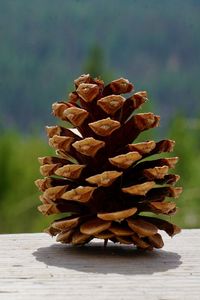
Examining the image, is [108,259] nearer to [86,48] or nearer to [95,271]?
[95,271]

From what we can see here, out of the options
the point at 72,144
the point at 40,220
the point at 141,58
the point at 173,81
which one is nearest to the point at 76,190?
the point at 72,144

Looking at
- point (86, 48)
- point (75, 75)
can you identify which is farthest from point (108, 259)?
point (86, 48)

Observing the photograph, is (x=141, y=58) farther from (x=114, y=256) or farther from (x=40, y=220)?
(x=114, y=256)

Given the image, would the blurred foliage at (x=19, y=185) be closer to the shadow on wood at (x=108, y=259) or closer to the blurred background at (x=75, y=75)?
the blurred background at (x=75, y=75)

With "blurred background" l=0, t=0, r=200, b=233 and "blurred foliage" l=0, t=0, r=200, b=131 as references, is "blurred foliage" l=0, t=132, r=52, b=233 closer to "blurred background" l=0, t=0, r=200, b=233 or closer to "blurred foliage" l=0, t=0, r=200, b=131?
"blurred background" l=0, t=0, r=200, b=233

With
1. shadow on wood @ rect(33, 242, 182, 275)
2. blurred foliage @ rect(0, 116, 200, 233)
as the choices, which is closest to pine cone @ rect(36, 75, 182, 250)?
shadow on wood @ rect(33, 242, 182, 275)

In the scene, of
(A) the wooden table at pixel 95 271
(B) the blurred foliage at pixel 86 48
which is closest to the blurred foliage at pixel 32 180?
(A) the wooden table at pixel 95 271

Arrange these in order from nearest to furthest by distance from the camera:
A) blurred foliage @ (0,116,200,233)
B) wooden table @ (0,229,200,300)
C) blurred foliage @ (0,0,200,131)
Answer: wooden table @ (0,229,200,300)
blurred foliage @ (0,116,200,233)
blurred foliage @ (0,0,200,131)
